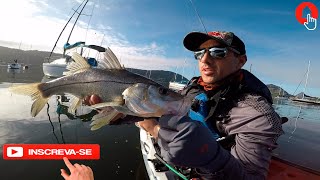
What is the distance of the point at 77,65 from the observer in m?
4.35

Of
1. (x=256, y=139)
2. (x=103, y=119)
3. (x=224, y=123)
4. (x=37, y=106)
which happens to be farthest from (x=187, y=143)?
(x=37, y=106)

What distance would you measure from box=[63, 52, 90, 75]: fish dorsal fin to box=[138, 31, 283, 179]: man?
145 centimetres

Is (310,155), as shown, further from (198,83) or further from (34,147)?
(34,147)

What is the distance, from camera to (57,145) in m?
11.8

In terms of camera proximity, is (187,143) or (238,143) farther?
(238,143)

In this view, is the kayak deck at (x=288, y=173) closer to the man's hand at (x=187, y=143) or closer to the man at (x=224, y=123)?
the man at (x=224, y=123)

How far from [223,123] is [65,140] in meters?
10.2

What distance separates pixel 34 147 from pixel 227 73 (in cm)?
1032

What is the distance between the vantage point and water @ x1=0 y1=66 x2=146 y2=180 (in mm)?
9250

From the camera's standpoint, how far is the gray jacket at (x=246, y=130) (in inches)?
112

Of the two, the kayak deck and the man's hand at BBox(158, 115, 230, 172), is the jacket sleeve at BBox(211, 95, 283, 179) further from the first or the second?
the kayak deck

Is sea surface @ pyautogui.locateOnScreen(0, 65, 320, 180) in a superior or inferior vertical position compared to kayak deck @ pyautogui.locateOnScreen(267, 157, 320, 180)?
inferior
